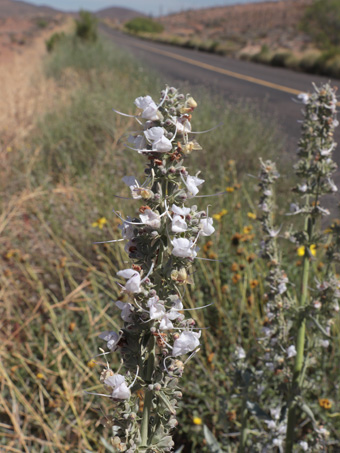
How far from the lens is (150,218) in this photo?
107 centimetres

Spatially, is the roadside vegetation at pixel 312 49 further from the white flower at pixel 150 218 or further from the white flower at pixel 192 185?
the white flower at pixel 150 218

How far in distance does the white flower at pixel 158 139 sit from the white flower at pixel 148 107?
0.04 meters

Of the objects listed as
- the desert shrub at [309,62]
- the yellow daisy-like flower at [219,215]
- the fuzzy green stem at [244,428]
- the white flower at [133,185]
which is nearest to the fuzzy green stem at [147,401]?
the white flower at [133,185]

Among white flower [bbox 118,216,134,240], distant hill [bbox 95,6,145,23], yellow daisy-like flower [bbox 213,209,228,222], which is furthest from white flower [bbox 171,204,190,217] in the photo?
distant hill [bbox 95,6,145,23]

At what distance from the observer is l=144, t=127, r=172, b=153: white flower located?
1.04m

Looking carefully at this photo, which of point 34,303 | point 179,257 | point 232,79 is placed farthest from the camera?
point 232,79

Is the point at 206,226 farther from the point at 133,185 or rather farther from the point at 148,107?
the point at 148,107

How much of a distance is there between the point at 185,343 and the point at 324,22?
129ft

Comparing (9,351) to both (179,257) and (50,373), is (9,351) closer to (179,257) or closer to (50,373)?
(50,373)

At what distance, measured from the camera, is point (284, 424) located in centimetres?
212

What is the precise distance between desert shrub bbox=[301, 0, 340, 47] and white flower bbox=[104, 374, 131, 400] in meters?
34.9

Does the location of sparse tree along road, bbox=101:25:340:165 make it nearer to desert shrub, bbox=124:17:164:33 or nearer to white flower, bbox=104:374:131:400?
white flower, bbox=104:374:131:400

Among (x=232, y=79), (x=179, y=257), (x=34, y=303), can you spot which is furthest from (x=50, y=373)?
(x=232, y=79)

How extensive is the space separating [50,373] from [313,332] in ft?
5.55
